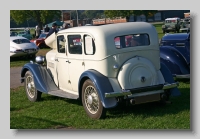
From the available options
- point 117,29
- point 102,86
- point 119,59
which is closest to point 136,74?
point 119,59

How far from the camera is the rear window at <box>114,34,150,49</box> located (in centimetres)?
684

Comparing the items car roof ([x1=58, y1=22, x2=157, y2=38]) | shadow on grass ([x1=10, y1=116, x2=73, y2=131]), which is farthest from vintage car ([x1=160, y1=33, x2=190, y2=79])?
shadow on grass ([x1=10, y1=116, x2=73, y2=131])

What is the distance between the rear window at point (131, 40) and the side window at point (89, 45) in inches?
18.4

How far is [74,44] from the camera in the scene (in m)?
7.51

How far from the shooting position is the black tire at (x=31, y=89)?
8609 millimetres

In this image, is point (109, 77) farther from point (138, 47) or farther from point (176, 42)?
point (176, 42)

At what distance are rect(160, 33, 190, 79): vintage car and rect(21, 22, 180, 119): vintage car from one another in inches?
91.4

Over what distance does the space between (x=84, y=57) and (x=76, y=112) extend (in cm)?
118

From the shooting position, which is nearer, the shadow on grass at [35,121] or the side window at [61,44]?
the shadow on grass at [35,121]

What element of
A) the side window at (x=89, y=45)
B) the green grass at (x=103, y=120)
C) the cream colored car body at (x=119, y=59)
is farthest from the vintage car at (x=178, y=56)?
the side window at (x=89, y=45)

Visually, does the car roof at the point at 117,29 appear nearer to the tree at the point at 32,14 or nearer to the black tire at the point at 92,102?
the black tire at the point at 92,102

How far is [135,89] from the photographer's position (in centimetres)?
655

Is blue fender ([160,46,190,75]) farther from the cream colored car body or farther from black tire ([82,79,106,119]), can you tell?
black tire ([82,79,106,119])

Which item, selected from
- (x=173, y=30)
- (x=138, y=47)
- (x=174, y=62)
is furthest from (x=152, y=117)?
(x=173, y=30)
